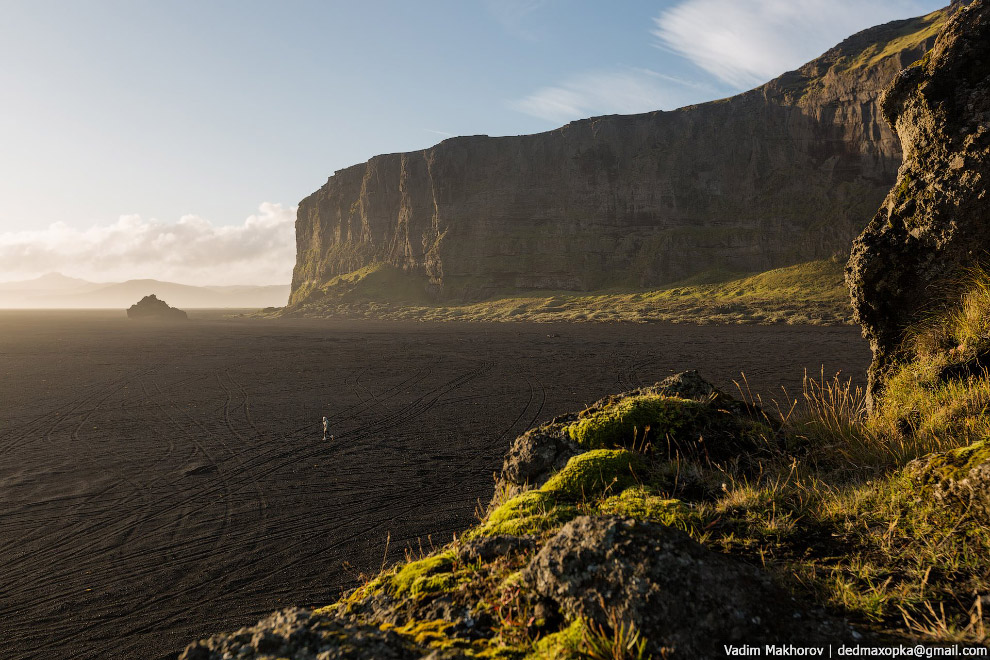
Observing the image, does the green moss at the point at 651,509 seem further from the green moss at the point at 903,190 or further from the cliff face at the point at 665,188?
the cliff face at the point at 665,188

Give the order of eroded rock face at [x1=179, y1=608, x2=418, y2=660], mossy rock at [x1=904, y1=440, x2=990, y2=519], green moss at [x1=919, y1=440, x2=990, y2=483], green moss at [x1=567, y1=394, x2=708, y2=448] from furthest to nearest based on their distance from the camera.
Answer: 1. green moss at [x1=567, y1=394, x2=708, y2=448]
2. green moss at [x1=919, y1=440, x2=990, y2=483]
3. mossy rock at [x1=904, y1=440, x2=990, y2=519]
4. eroded rock face at [x1=179, y1=608, x2=418, y2=660]

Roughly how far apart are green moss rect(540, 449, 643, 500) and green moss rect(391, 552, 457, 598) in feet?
4.15

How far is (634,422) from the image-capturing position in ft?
18.2

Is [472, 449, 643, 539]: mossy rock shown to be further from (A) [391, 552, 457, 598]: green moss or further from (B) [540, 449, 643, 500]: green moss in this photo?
(A) [391, 552, 457, 598]: green moss

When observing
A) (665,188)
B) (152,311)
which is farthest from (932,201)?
(152,311)

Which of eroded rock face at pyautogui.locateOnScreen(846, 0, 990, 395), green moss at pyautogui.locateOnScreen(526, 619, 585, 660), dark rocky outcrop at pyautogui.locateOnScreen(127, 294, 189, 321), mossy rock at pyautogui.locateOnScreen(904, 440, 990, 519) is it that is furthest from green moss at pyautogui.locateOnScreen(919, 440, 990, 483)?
dark rocky outcrop at pyautogui.locateOnScreen(127, 294, 189, 321)

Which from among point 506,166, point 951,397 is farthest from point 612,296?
point 951,397

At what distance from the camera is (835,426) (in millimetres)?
5617

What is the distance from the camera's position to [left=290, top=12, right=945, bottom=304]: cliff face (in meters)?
86.2

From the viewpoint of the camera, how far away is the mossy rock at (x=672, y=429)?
534 cm

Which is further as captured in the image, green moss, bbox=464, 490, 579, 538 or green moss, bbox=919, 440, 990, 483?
green moss, bbox=464, 490, 579, 538

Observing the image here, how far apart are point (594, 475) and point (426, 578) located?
1922mm

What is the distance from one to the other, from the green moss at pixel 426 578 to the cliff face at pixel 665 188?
9345 centimetres

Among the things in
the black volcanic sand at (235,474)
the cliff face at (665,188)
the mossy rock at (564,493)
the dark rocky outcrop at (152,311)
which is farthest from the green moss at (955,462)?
the dark rocky outcrop at (152,311)
